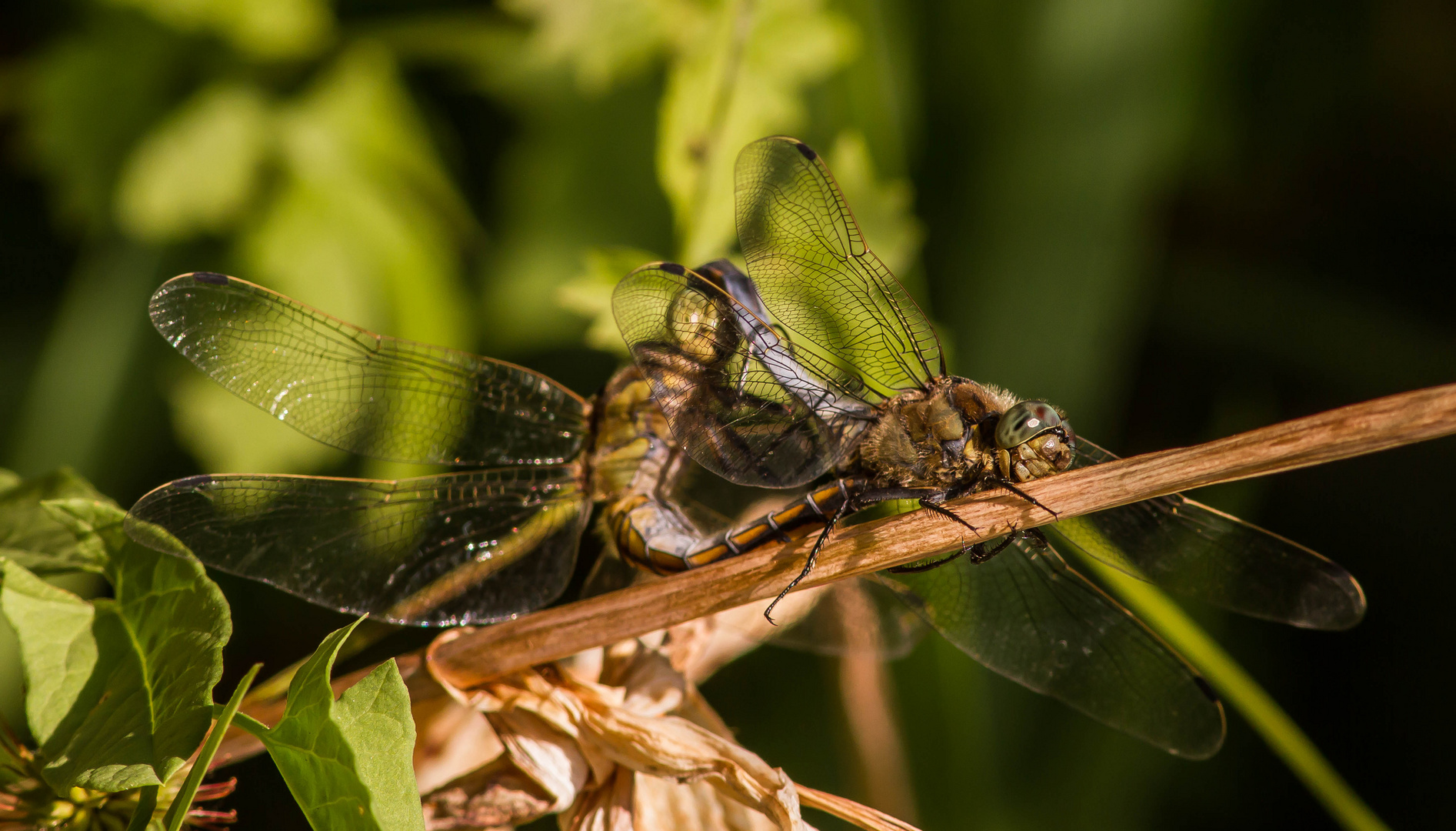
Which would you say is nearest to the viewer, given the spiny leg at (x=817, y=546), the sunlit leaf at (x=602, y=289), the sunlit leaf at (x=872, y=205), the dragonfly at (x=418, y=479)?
the spiny leg at (x=817, y=546)

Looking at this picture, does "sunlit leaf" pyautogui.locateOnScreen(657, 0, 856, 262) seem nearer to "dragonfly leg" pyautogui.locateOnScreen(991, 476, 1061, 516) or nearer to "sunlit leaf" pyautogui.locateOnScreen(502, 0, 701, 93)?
"sunlit leaf" pyautogui.locateOnScreen(502, 0, 701, 93)

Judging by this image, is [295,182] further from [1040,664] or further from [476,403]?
[1040,664]

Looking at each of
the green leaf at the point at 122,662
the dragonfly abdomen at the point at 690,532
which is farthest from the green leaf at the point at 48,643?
the dragonfly abdomen at the point at 690,532

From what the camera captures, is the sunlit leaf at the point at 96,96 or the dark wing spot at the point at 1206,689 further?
the sunlit leaf at the point at 96,96

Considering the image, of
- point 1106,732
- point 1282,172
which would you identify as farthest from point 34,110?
point 1282,172

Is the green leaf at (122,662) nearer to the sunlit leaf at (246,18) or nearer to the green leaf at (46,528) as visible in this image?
the green leaf at (46,528)

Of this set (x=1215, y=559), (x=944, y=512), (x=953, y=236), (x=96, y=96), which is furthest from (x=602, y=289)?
(x=96, y=96)
